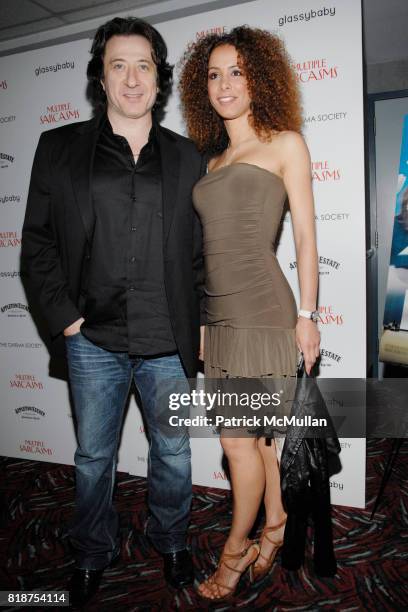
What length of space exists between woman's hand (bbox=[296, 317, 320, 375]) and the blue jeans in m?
0.49

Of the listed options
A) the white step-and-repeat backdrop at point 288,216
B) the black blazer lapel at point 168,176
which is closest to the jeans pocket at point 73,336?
the black blazer lapel at point 168,176

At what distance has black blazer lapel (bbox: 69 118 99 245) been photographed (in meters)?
1.85

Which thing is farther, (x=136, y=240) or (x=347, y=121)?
(x=347, y=121)

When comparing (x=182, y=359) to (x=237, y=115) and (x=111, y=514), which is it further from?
(x=237, y=115)

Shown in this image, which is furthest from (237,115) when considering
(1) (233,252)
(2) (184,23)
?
(2) (184,23)

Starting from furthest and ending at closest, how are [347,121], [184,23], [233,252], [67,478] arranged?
[67,478] < [184,23] < [347,121] < [233,252]

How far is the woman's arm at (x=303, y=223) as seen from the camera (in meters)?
1.83

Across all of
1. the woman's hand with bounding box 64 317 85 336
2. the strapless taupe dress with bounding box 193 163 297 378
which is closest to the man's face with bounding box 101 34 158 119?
the strapless taupe dress with bounding box 193 163 297 378

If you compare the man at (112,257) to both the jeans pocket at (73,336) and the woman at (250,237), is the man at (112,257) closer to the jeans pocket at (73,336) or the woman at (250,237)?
the jeans pocket at (73,336)

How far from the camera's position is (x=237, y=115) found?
1941 mm

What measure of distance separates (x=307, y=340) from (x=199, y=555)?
3.63 feet

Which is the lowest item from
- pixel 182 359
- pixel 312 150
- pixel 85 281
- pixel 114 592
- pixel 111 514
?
pixel 114 592

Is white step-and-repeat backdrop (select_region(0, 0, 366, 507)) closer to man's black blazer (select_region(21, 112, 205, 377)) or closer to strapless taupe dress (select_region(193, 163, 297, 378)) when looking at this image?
strapless taupe dress (select_region(193, 163, 297, 378))

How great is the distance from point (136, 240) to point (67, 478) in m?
1.81
